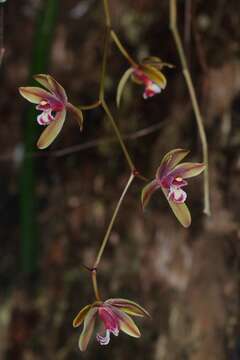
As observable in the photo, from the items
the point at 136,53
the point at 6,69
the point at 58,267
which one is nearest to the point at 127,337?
the point at 58,267

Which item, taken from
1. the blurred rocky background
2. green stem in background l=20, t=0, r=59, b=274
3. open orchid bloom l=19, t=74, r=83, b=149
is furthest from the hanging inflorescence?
green stem in background l=20, t=0, r=59, b=274

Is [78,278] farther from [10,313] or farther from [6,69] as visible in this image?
[6,69]

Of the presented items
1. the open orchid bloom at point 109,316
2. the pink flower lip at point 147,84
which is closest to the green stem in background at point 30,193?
the pink flower lip at point 147,84

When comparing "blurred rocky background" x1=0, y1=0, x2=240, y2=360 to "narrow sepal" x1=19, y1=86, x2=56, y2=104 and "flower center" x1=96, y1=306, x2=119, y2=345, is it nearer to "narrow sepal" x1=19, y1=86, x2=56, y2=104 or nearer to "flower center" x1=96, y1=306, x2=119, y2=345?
"flower center" x1=96, y1=306, x2=119, y2=345

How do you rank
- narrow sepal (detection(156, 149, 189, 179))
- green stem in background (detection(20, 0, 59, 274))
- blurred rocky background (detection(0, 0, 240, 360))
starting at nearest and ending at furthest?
narrow sepal (detection(156, 149, 189, 179))
blurred rocky background (detection(0, 0, 240, 360))
green stem in background (detection(20, 0, 59, 274))

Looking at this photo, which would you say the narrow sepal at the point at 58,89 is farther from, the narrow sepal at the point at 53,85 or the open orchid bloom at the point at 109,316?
the open orchid bloom at the point at 109,316

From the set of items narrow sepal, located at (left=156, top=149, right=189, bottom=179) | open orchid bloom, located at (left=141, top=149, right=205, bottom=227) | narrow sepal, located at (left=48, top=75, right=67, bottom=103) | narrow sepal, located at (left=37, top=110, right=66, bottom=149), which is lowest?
open orchid bloom, located at (left=141, top=149, right=205, bottom=227)
